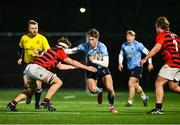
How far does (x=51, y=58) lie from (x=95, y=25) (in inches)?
585

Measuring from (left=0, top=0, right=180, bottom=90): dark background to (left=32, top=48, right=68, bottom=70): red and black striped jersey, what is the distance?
473 inches

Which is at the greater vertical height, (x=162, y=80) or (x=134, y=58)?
(x=134, y=58)

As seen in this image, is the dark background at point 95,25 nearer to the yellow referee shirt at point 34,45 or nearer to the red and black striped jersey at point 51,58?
the yellow referee shirt at point 34,45

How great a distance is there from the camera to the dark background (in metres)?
27.8

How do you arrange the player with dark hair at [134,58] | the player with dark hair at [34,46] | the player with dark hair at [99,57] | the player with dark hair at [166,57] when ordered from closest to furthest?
the player with dark hair at [166,57], the player with dark hair at [99,57], the player with dark hair at [34,46], the player with dark hair at [134,58]

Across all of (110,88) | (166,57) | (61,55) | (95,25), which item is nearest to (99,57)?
(110,88)

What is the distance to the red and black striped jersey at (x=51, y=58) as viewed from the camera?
15.1 metres

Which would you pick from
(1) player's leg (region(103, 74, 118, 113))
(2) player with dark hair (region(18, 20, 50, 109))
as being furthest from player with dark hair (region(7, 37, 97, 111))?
(2) player with dark hair (region(18, 20, 50, 109))

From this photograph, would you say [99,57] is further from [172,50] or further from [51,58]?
[172,50]

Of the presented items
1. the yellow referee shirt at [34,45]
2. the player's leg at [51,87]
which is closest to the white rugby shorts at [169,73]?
the player's leg at [51,87]

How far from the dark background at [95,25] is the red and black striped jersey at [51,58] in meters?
12.0

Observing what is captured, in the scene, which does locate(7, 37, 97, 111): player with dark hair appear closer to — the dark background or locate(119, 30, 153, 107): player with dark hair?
locate(119, 30, 153, 107): player with dark hair

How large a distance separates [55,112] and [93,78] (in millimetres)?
1858

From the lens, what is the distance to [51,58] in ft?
49.7
